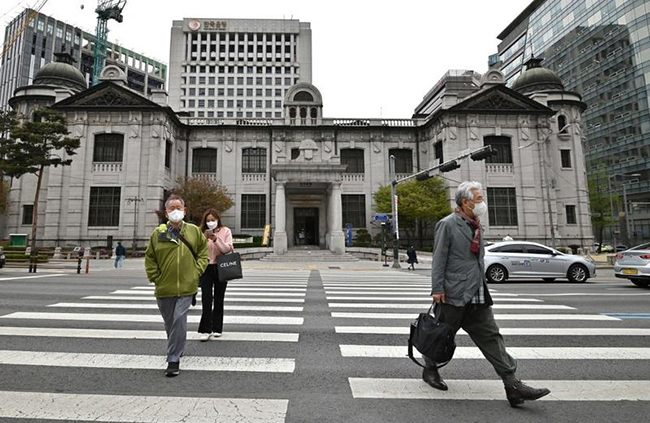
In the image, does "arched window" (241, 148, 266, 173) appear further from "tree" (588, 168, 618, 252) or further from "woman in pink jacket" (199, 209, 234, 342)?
"tree" (588, 168, 618, 252)

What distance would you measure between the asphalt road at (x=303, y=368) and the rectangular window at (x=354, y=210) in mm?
29175

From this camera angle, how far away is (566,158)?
36188mm

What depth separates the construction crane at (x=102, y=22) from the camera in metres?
94.9

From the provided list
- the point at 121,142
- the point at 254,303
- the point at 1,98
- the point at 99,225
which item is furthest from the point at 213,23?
the point at 254,303

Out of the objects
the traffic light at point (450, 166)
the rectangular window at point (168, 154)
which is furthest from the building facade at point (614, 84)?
the rectangular window at point (168, 154)

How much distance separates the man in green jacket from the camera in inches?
157

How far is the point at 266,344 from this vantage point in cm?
513

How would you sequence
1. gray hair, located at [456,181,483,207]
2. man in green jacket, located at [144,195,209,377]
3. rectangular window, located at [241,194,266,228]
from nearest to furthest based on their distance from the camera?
gray hair, located at [456,181,483,207], man in green jacket, located at [144,195,209,377], rectangular window, located at [241,194,266,228]

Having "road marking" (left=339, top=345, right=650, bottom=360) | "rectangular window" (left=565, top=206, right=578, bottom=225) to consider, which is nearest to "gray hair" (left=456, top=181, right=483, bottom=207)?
"road marking" (left=339, top=345, right=650, bottom=360)

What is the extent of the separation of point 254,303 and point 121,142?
32.1m

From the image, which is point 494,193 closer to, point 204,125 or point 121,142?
point 204,125

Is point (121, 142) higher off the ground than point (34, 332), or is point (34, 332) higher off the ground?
point (121, 142)

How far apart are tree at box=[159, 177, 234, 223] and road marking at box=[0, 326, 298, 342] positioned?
2533cm

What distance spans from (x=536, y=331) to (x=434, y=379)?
3.41m
